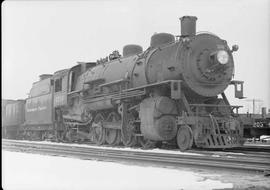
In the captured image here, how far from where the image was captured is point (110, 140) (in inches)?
661

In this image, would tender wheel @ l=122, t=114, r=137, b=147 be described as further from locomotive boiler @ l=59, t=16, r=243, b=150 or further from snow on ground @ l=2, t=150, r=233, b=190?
snow on ground @ l=2, t=150, r=233, b=190

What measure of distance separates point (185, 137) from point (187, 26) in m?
4.11

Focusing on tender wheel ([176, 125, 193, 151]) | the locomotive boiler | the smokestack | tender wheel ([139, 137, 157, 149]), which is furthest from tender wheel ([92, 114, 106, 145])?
the smokestack

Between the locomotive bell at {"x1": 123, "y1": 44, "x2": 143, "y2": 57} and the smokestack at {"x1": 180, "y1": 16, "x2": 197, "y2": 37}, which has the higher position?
the smokestack at {"x1": 180, "y1": 16, "x2": 197, "y2": 37}

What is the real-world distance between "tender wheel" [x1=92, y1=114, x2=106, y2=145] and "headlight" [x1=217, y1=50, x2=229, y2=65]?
20.3 ft

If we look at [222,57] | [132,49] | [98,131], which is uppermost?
[132,49]

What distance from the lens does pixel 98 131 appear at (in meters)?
17.4

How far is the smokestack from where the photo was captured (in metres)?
14.2

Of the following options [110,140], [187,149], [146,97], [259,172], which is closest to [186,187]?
[259,172]

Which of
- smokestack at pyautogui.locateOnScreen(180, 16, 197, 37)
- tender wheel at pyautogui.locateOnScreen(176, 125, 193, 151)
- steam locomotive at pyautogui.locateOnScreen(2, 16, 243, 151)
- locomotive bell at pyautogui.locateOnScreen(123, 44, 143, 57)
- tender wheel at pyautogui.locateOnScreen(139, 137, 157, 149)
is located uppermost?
smokestack at pyautogui.locateOnScreen(180, 16, 197, 37)

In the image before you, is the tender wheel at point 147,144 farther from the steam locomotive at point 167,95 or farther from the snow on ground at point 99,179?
the snow on ground at point 99,179

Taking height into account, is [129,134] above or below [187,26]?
below

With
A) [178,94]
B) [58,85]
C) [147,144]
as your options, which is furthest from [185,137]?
[58,85]

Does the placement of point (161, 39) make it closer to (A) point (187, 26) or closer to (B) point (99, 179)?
(A) point (187, 26)
